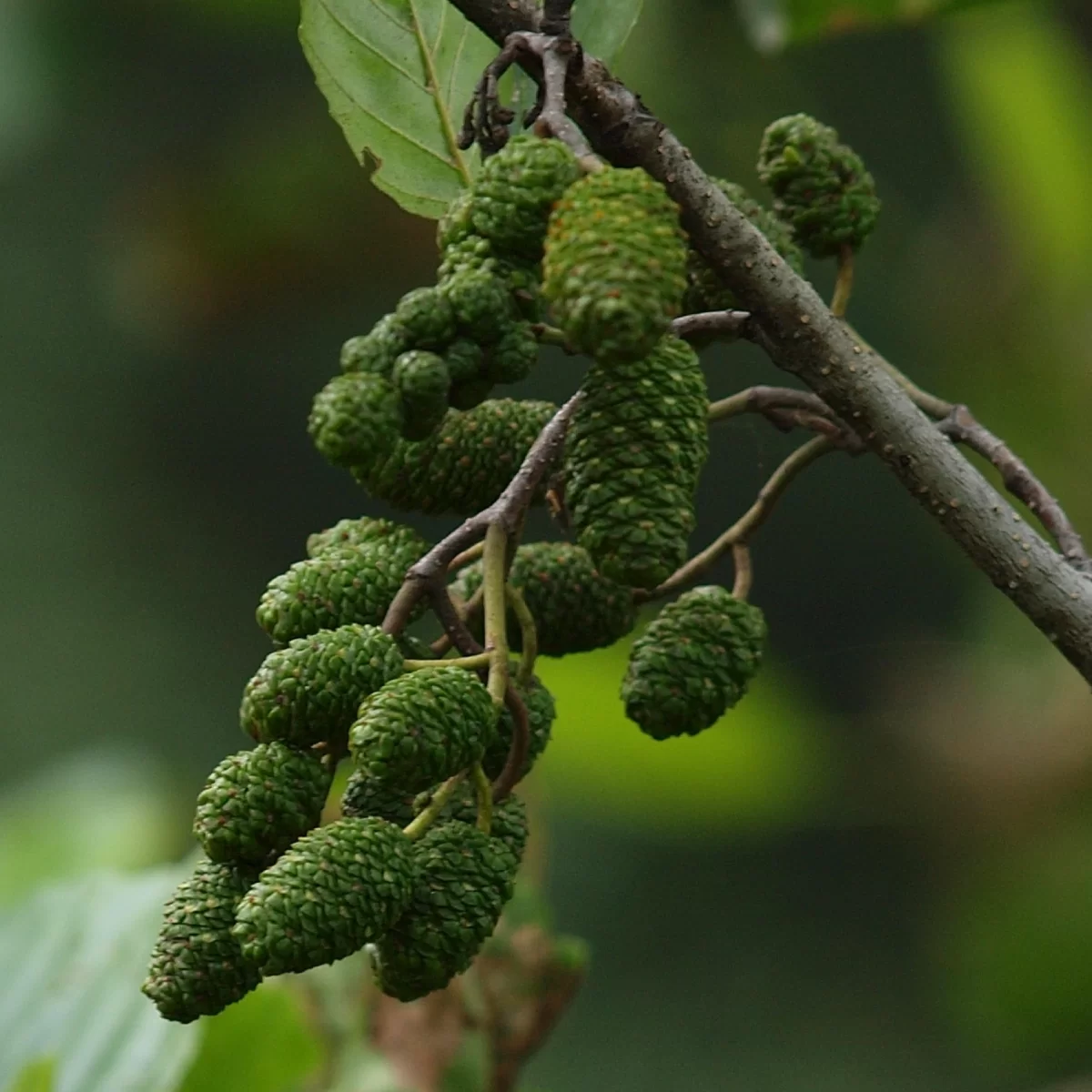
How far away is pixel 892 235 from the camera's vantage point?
2416 millimetres

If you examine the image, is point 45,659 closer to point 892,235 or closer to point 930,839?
point 930,839

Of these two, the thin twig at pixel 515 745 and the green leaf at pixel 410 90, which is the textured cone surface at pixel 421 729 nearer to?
the thin twig at pixel 515 745

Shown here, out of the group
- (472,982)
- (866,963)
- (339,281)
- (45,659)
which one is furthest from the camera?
(45,659)

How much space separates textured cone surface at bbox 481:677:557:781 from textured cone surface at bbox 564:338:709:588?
0.10 metres

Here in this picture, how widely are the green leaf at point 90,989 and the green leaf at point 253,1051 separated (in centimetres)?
3

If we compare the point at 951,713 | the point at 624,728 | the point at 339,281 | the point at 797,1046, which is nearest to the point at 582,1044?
the point at 797,1046

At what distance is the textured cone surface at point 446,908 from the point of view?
71 cm

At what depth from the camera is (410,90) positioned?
2.99 feet

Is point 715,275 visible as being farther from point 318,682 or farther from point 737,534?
point 318,682

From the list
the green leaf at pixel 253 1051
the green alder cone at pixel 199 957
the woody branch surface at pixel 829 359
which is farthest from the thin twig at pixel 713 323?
the green leaf at pixel 253 1051

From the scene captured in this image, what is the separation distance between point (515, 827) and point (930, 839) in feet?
12.0

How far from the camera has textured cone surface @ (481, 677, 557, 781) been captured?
775 millimetres

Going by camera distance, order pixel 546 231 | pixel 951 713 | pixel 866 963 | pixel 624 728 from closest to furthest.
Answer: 1. pixel 546 231
2. pixel 624 728
3. pixel 951 713
4. pixel 866 963

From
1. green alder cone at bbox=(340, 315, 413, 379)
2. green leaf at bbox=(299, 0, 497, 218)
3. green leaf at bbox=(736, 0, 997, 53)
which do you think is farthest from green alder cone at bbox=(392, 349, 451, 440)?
green leaf at bbox=(736, 0, 997, 53)
